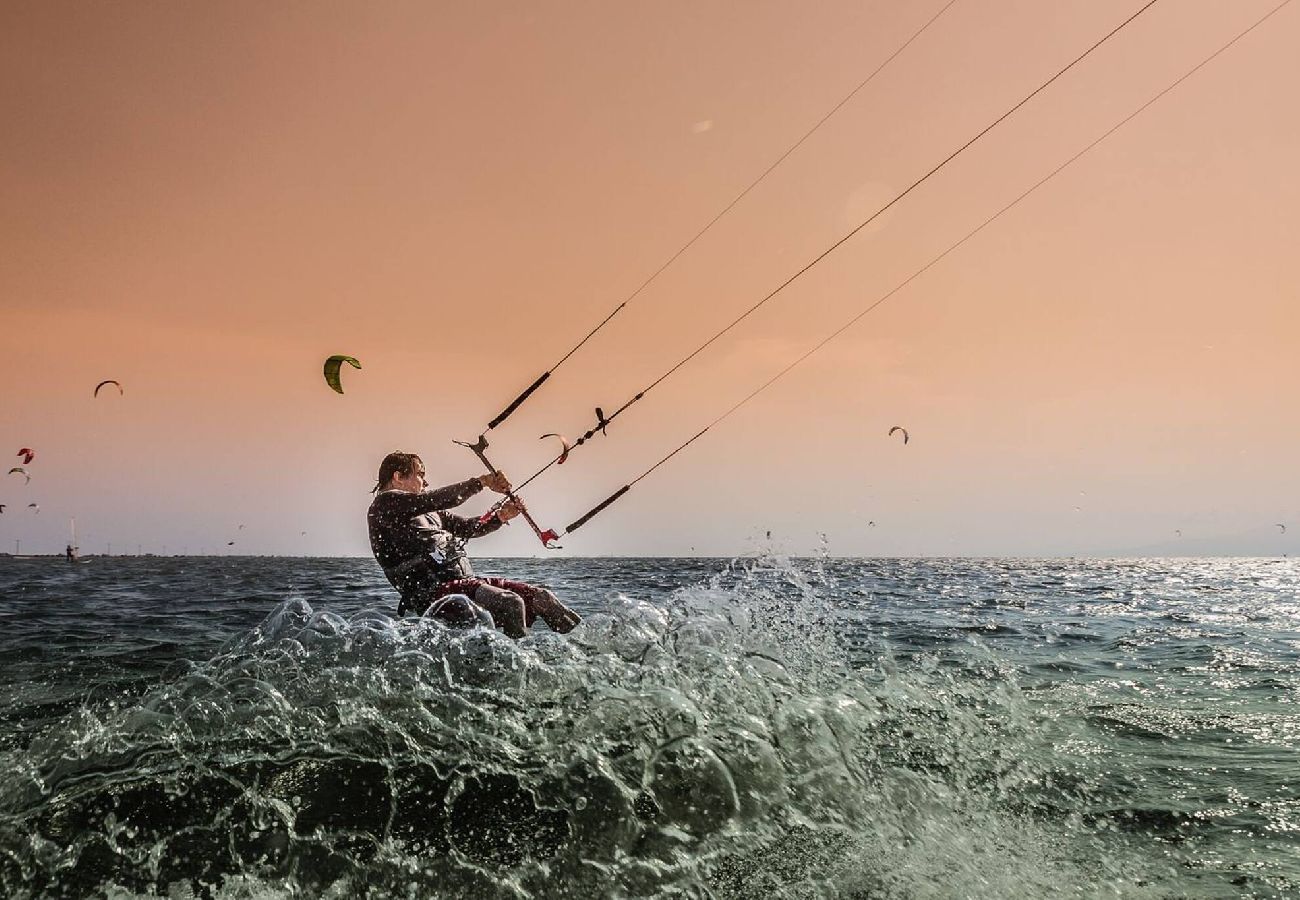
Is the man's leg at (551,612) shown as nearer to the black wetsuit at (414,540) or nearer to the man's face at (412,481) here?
the black wetsuit at (414,540)

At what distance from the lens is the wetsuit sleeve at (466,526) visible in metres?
9.03

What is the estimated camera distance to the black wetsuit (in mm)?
8062

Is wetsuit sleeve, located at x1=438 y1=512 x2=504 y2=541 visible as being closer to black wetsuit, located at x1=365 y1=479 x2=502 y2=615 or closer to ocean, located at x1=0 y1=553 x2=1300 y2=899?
black wetsuit, located at x1=365 y1=479 x2=502 y2=615

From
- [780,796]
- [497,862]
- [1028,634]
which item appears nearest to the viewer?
[497,862]

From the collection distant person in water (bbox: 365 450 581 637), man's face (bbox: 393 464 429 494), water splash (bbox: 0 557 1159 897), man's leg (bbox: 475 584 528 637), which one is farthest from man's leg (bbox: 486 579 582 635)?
man's face (bbox: 393 464 429 494)

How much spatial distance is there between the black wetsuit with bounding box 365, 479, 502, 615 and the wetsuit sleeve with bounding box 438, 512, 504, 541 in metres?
0.61

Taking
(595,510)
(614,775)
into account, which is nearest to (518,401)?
(595,510)

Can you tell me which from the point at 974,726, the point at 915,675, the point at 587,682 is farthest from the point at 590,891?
the point at 915,675

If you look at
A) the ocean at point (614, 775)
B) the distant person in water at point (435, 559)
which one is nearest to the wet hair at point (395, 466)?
the distant person in water at point (435, 559)

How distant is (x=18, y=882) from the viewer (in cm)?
398

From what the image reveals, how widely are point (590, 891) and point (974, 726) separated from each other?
4.53m

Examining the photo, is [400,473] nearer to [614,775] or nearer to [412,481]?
[412,481]

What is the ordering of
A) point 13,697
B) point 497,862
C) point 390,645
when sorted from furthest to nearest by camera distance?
1. point 13,697
2. point 390,645
3. point 497,862

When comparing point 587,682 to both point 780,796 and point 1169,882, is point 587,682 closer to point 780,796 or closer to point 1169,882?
point 780,796
